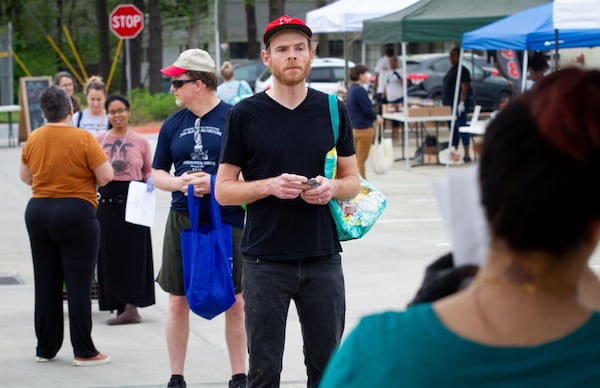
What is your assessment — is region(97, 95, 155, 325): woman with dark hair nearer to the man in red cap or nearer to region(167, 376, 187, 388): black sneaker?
region(167, 376, 187, 388): black sneaker

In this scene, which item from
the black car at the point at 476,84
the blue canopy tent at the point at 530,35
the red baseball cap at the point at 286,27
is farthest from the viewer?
the black car at the point at 476,84

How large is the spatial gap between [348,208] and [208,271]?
1.22m

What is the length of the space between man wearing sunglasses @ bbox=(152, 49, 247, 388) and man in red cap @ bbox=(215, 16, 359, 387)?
4.17ft

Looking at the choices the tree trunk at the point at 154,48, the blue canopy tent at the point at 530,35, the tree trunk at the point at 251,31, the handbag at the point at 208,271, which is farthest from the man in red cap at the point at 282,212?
Answer: the tree trunk at the point at 251,31

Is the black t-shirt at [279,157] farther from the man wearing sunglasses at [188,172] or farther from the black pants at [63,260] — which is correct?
the black pants at [63,260]

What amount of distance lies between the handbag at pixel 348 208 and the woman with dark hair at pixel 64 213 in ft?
7.97

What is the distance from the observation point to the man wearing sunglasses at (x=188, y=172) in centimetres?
591

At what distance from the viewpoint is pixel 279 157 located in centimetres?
454

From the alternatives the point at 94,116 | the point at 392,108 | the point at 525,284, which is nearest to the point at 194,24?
the point at 392,108

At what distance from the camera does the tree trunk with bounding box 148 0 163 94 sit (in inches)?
1423

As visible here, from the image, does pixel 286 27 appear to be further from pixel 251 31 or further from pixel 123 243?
pixel 251 31

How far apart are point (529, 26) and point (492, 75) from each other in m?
15.5

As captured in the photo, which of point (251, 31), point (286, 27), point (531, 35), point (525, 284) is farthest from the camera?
point (251, 31)

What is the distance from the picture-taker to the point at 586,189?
165cm
